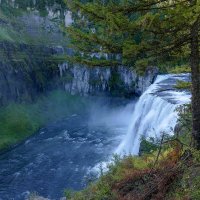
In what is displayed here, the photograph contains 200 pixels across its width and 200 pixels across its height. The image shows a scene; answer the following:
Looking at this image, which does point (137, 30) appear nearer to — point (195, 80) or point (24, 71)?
point (195, 80)

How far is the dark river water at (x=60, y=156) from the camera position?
112ft

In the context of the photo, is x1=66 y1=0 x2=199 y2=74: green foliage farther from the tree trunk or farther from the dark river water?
the dark river water

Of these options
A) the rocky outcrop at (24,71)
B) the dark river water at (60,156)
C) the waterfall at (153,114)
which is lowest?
the dark river water at (60,156)

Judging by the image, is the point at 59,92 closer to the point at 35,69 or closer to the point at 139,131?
the point at 35,69

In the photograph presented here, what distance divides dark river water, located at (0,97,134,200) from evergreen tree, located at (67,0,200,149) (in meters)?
15.0

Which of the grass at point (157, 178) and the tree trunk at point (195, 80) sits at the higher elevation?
the tree trunk at point (195, 80)

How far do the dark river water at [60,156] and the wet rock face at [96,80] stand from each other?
357 inches

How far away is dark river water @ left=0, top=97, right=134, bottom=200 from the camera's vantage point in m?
34.2

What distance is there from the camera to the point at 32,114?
A: 59594 millimetres

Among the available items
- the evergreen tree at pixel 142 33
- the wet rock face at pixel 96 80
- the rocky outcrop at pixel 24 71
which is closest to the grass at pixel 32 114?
the rocky outcrop at pixel 24 71

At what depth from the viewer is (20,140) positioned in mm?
49812

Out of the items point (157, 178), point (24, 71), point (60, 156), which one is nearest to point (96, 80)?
point (24, 71)

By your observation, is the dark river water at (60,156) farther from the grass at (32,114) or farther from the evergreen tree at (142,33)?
the evergreen tree at (142,33)

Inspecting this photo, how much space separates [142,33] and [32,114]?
4944 cm
